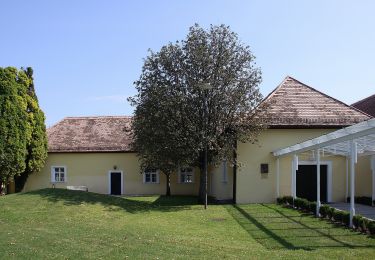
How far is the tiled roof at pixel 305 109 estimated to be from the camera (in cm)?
2331

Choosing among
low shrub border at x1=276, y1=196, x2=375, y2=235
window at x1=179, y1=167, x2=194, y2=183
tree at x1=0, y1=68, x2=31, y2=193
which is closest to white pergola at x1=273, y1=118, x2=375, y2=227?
low shrub border at x1=276, y1=196, x2=375, y2=235

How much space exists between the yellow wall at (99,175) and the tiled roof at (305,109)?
10666 mm

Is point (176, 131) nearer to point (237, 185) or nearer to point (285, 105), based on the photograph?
point (237, 185)

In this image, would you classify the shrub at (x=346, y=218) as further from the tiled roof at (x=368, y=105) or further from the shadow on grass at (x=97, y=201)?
the tiled roof at (x=368, y=105)

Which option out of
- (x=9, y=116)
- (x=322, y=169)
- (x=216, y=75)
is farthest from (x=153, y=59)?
(x=9, y=116)

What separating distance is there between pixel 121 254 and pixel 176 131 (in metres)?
12.6

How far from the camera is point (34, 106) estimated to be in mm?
31984

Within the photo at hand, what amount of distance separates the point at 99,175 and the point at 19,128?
675 centimetres

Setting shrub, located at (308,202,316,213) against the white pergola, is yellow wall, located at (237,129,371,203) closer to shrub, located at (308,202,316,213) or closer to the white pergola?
the white pergola

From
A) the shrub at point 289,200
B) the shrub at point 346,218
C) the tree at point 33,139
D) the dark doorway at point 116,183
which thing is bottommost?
the dark doorway at point 116,183

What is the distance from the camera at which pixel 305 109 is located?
24.3 metres

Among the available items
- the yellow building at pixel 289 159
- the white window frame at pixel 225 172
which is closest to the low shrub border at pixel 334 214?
the yellow building at pixel 289 159

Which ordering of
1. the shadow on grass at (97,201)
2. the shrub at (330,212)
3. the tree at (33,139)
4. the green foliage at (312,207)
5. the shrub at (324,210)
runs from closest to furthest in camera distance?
the shrub at (330,212) → the shrub at (324,210) → the green foliage at (312,207) → the shadow on grass at (97,201) → the tree at (33,139)

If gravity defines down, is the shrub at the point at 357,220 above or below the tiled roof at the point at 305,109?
below
